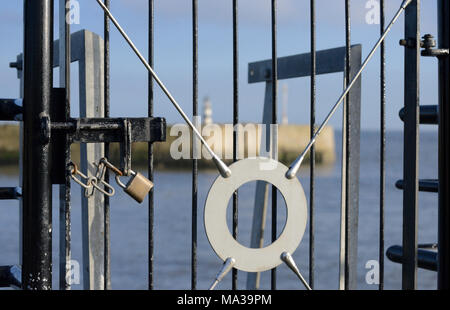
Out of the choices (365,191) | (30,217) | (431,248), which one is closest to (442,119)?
(431,248)

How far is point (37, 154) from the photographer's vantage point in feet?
7.39

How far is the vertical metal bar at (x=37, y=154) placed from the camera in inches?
88.6

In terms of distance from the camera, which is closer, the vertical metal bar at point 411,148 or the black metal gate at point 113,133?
the black metal gate at point 113,133

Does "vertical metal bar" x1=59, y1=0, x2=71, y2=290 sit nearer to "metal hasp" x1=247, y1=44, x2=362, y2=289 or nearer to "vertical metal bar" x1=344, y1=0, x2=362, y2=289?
"metal hasp" x1=247, y1=44, x2=362, y2=289

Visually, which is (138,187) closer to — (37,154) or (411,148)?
(37,154)

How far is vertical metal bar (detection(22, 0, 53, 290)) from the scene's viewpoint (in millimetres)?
2250

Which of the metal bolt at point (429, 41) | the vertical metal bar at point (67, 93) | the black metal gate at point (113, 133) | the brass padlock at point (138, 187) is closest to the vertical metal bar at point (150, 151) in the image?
the black metal gate at point (113, 133)

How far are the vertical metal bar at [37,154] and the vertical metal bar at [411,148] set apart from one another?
1.31m

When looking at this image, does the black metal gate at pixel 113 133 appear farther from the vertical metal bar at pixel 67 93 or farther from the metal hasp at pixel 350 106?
the metal hasp at pixel 350 106

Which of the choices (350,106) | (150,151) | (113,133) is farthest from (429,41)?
(113,133)

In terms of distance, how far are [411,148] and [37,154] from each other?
1357mm

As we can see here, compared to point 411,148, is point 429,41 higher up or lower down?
higher up
